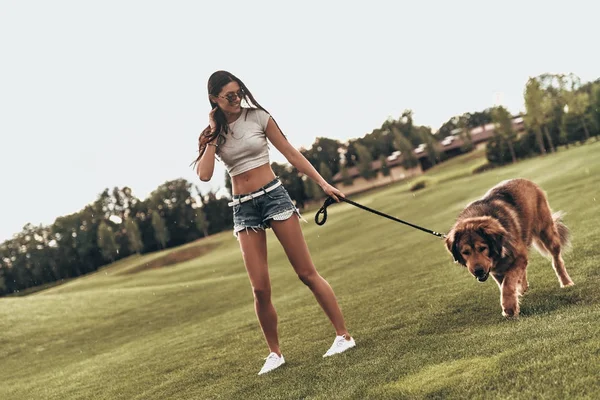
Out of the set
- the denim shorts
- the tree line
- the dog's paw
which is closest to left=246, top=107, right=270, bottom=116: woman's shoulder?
the denim shorts

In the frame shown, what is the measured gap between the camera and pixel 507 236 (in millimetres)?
5543

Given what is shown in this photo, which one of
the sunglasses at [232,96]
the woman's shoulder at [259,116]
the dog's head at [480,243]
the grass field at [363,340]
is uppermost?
the sunglasses at [232,96]

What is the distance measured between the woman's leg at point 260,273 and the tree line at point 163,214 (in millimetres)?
67947

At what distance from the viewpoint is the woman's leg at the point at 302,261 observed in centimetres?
536

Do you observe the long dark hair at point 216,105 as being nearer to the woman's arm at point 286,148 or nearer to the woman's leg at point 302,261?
the woman's arm at point 286,148

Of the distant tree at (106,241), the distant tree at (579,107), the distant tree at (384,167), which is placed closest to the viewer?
the distant tree at (579,107)

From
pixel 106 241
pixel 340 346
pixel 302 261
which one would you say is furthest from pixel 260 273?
pixel 106 241

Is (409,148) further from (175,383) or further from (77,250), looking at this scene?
(175,383)

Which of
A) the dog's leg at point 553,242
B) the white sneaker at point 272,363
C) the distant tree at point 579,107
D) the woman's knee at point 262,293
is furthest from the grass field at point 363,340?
the distant tree at point 579,107

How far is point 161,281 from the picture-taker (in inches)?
1230

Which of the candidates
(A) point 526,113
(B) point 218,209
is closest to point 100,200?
(B) point 218,209

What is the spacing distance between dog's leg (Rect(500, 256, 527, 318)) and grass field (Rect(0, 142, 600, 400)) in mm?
122

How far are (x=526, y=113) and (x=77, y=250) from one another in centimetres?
6336

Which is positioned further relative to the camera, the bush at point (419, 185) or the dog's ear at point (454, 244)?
the bush at point (419, 185)
